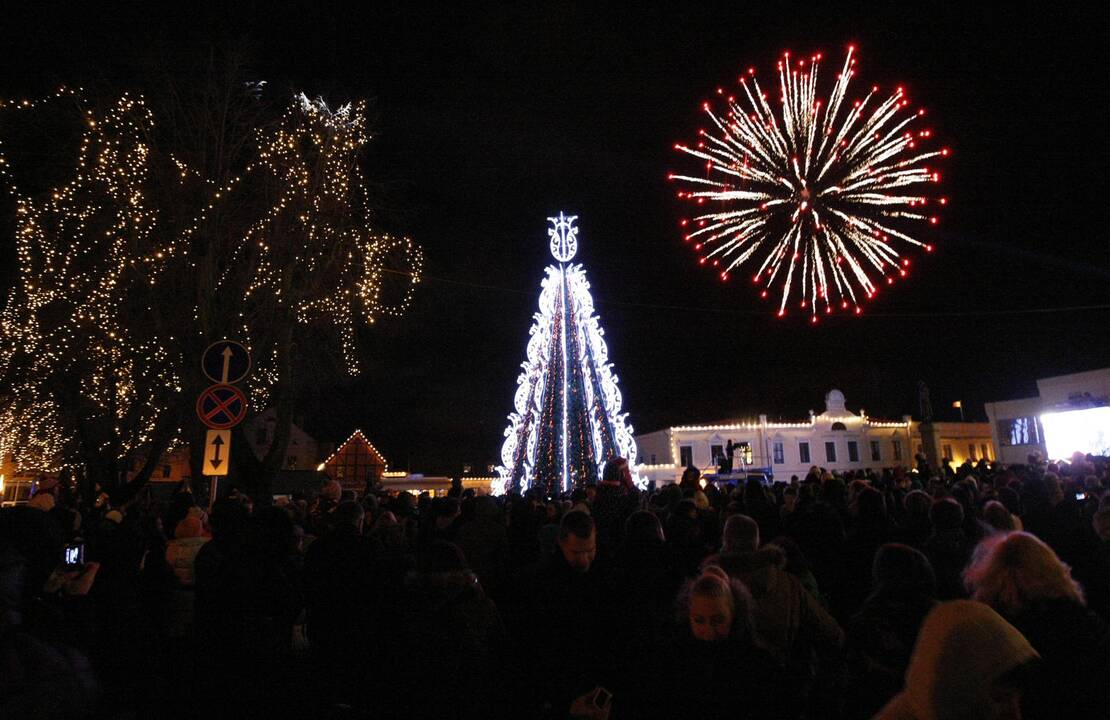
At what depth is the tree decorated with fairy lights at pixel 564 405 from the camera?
20250mm

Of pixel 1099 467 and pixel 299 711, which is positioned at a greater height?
pixel 1099 467

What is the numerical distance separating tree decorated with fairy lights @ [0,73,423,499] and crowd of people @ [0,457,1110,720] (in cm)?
980

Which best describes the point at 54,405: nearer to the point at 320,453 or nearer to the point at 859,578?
the point at 859,578

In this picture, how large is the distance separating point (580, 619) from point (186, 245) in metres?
15.6

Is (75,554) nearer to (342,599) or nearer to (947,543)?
(342,599)

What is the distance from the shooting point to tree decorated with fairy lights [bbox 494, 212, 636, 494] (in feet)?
66.4

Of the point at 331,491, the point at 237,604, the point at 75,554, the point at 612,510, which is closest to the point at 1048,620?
the point at 237,604

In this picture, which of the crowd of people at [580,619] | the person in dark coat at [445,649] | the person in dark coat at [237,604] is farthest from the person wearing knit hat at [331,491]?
the person in dark coat at [445,649]

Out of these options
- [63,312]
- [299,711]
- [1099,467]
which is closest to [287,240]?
[63,312]

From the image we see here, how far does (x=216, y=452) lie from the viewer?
324 inches

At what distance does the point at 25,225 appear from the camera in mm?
16266

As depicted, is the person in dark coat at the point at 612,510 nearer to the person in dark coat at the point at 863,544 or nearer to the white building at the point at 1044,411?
the person in dark coat at the point at 863,544

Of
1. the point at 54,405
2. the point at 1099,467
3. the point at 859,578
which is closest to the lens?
the point at 859,578

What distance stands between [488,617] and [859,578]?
3947 millimetres
